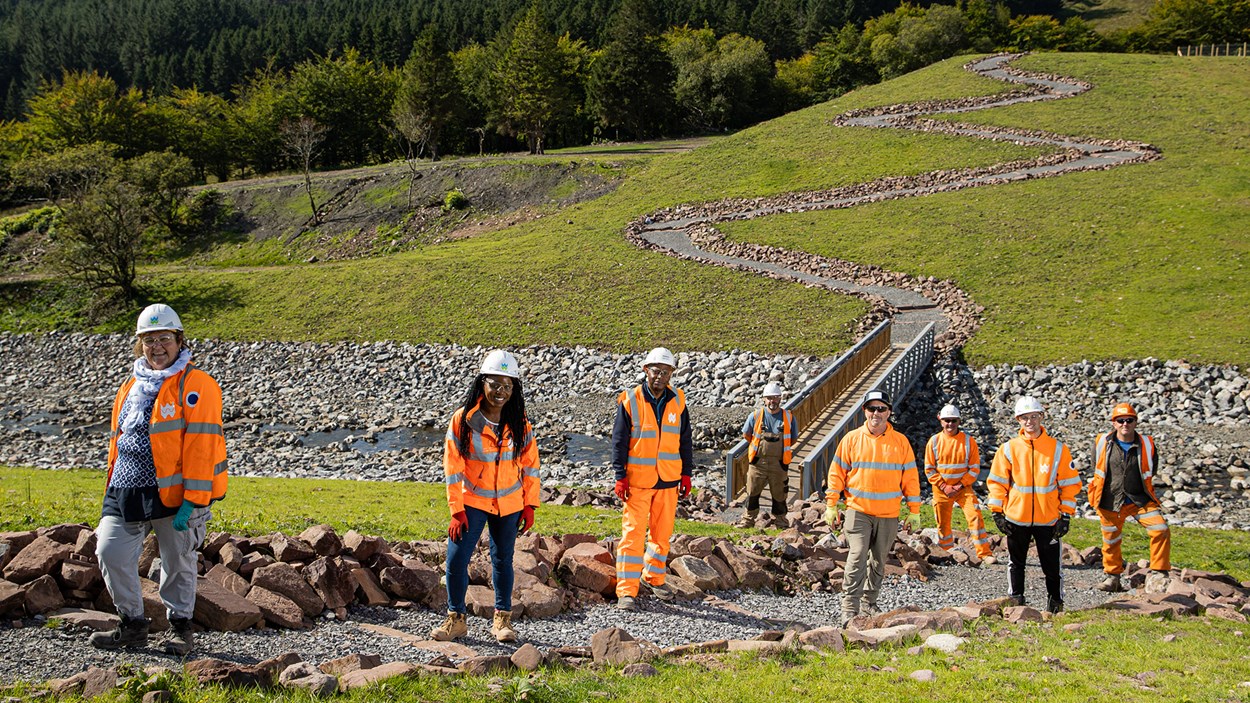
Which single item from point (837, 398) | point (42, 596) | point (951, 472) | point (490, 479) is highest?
point (490, 479)

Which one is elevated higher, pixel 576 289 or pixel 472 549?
pixel 472 549

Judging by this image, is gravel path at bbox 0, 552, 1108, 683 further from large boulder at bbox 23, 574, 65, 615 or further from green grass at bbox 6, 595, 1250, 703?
green grass at bbox 6, 595, 1250, 703

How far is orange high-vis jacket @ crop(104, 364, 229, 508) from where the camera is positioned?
21.0 feet

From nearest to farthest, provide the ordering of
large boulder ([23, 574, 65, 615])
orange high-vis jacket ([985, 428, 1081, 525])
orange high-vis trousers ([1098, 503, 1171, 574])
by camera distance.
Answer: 1. large boulder ([23, 574, 65, 615])
2. orange high-vis jacket ([985, 428, 1081, 525])
3. orange high-vis trousers ([1098, 503, 1171, 574])

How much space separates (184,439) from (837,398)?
17.0 metres

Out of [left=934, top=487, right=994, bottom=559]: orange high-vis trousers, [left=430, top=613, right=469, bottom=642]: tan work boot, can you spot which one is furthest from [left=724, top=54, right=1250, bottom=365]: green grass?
[left=430, top=613, right=469, bottom=642]: tan work boot

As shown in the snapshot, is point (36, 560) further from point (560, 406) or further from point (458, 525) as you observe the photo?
point (560, 406)

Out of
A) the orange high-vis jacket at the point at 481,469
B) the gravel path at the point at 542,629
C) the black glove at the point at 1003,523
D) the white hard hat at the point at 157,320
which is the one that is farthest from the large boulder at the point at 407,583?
the black glove at the point at 1003,523

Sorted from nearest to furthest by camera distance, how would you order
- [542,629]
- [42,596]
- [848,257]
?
[42,596] → [542,629] → [848,257]

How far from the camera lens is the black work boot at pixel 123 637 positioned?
636cm

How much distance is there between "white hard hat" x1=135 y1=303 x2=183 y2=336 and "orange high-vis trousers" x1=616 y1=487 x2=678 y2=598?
4297 mm

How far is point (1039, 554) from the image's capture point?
30.6 ft

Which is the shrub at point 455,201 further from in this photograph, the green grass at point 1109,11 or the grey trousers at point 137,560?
the green grass at point 1109,11

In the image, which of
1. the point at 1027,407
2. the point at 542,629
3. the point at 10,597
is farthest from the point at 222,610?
the point at 1027,407
